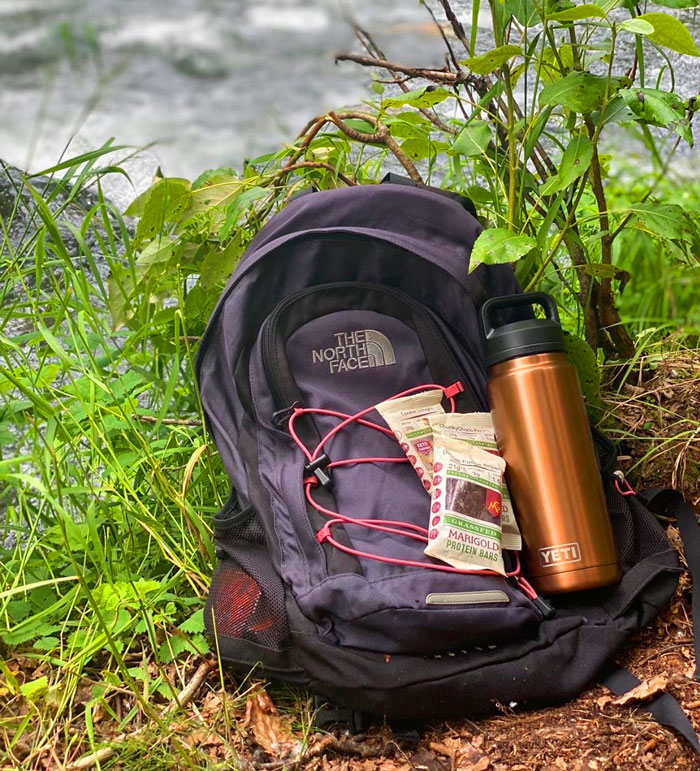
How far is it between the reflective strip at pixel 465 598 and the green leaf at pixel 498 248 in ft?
1.75

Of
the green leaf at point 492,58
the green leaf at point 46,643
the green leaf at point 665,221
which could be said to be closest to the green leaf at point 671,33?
the green leaf at point 492,58

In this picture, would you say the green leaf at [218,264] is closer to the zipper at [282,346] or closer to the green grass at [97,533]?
the green grass at [97,533]

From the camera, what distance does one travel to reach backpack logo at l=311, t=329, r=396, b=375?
1576 millimetres

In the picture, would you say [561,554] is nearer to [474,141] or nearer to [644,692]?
[644,692]

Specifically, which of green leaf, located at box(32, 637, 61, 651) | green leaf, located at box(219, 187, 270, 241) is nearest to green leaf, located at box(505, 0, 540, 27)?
green leaf, located at box(219, 187, 270, 241)

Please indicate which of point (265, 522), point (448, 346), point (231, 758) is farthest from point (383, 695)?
point (448, 346)

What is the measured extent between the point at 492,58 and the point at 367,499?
2.52ft

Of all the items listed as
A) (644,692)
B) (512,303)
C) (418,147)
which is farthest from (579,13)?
(644,692)

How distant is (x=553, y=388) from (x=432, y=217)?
407 mm

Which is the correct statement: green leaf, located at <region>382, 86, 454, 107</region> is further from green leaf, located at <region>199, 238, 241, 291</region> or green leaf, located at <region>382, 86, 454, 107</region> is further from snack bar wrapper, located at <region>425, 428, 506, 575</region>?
snack bar wrapper, located at <region>425, 428, 506, 575</region>

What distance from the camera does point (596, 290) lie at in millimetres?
1866

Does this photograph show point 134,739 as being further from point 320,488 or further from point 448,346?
point 448,346

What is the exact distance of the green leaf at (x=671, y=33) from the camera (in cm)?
130

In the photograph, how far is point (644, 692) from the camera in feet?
4.17
